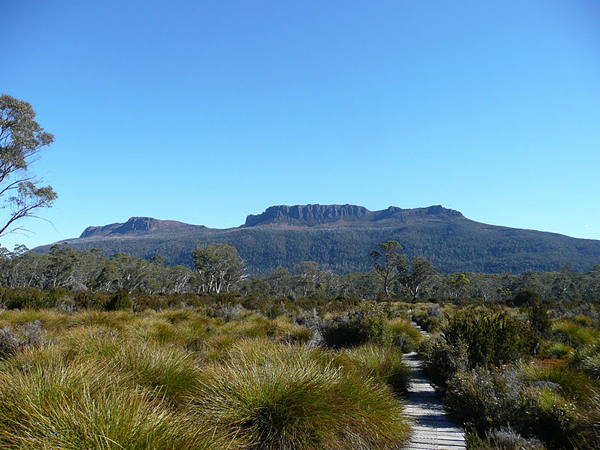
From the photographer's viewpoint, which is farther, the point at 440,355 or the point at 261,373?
the point at 440,355

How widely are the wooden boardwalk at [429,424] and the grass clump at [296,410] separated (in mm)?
249

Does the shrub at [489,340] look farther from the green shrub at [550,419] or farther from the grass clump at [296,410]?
the grass clump at [296,410]

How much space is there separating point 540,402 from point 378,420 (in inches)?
89.4

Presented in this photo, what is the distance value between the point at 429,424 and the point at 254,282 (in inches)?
2901

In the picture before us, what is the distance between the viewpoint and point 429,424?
5.27 meters

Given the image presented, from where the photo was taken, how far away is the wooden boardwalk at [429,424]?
176 inches

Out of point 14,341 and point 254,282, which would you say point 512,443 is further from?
point 254,282

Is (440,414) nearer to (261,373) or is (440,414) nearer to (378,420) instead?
(378,420)

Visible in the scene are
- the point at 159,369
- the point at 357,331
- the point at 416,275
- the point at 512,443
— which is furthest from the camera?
the point at 416,275

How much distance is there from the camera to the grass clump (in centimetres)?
369

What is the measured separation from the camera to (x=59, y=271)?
53875 millimetres

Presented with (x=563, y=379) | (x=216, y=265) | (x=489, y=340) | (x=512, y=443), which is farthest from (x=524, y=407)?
(x=216, y=265)

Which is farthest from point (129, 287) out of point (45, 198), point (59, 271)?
point (45, 198)

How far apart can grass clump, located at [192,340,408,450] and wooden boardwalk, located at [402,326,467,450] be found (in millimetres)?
249
